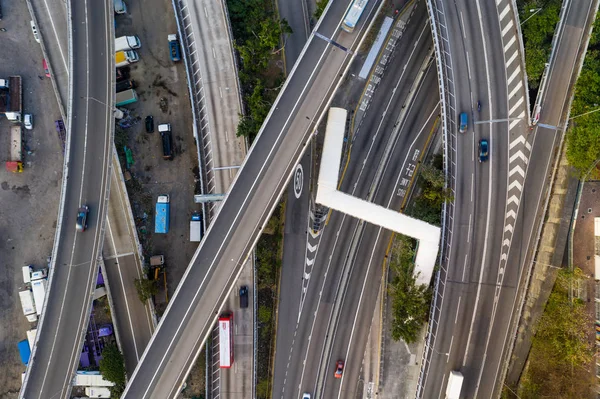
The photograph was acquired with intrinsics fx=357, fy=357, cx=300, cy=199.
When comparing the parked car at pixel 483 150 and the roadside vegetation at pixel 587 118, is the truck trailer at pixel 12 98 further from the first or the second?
the roadside vegetation at pixel 587 118

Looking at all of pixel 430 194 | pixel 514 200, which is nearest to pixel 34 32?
pixel 430 194

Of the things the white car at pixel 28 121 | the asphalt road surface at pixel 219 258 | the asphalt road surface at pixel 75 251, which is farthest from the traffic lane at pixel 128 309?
the white car at pixel 28 121

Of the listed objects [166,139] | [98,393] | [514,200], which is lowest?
[98,393]

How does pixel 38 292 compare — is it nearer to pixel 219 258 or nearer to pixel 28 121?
pixel 28 121

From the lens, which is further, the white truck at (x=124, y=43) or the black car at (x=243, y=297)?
the white truck at (x=124, y=43)

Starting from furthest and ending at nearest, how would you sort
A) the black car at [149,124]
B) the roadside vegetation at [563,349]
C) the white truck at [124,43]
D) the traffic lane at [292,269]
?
the black car at [149,124] → the white truck at [124,43] → the traffic lane at [292,269] → the roadside vegetation at [563,349]
